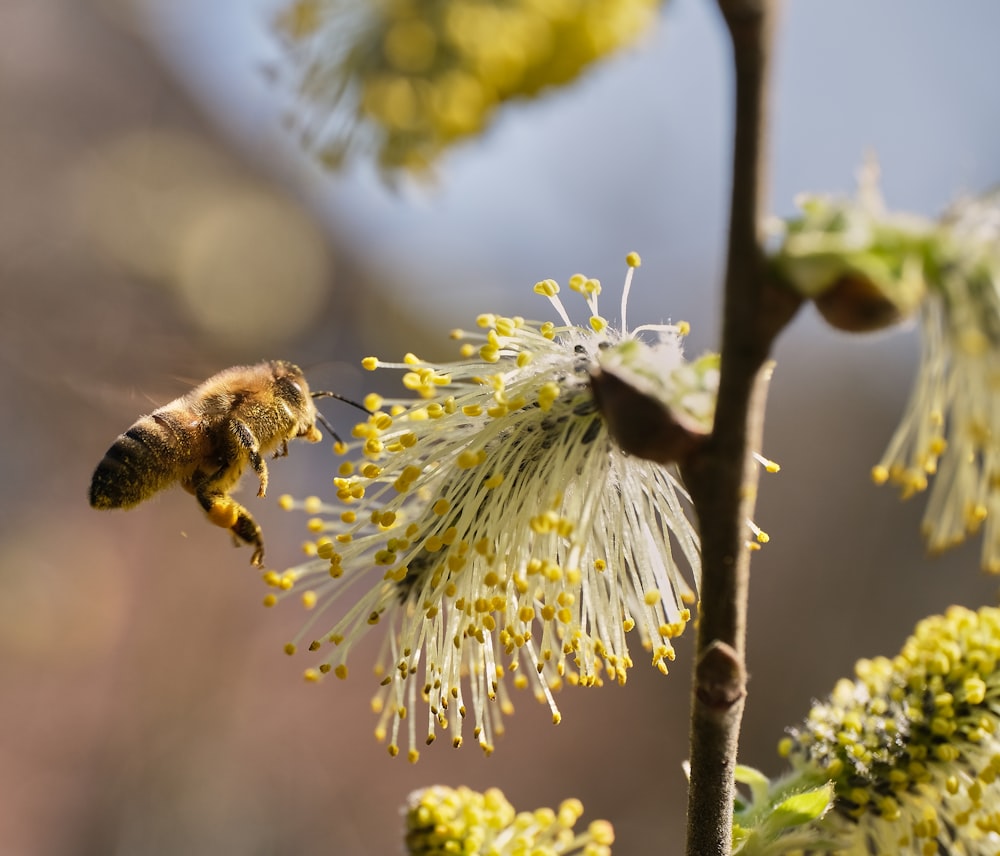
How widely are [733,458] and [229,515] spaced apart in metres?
0.75

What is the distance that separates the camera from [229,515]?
4.25 ft

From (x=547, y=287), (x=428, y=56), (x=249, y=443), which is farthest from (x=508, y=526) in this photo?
(x=428, y=56)

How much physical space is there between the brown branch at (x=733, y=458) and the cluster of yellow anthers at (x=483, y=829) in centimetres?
26

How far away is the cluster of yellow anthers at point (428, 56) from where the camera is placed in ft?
6.53

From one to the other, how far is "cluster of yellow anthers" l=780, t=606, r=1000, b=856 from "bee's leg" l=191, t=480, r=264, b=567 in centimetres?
69

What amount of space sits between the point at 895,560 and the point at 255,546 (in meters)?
5.09

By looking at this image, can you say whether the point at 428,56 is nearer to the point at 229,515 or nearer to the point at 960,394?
the point at 229,515

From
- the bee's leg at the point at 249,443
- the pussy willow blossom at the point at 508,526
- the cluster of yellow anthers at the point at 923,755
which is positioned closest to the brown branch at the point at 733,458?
the pussy willow blossom at the point at 508,526

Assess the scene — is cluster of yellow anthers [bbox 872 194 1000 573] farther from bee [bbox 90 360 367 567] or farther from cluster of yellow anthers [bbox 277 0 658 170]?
cluster of yellow anthers [bbox 277 0 658 170]

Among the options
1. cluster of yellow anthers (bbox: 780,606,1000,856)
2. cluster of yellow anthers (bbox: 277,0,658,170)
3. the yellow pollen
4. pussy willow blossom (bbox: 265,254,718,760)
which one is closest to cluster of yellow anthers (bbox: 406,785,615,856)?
pussy willow blossom (bbox: 265,254,718,760)

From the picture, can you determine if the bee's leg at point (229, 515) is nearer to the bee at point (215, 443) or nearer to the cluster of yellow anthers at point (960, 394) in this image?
the bee at point (215, 443)

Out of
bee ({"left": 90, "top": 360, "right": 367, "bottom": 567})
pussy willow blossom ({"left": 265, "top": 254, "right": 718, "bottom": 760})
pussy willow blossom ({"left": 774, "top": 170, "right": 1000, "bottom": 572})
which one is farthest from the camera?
bee ({"left": 90, "top": 360, "right": 367, "bottom": 567})

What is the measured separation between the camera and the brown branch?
28.4 inches

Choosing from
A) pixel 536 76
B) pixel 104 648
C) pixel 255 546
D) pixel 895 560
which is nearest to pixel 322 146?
pixel 536 76
